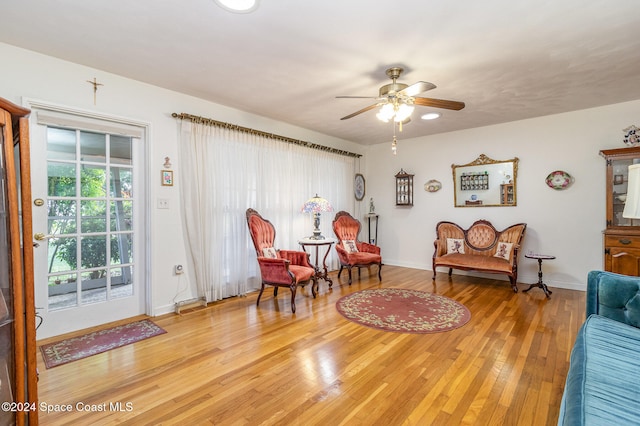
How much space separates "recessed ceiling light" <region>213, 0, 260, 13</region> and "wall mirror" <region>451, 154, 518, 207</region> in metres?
4.37

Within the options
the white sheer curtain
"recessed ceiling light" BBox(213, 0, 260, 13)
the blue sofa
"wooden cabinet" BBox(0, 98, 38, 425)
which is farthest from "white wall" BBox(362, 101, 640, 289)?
"wooden cabinet" BBox(0, 98, 38, 425)

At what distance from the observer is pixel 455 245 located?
5.10 metres

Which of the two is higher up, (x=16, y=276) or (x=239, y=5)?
(x=239, y=5)

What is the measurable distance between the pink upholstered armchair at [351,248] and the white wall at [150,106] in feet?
7.39

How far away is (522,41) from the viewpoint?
7.89 ft

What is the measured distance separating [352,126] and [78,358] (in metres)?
4.36

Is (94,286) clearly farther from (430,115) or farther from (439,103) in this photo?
(430,115)

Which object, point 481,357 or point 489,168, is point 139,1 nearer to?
point 481,357

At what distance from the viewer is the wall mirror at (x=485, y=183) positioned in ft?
15.7

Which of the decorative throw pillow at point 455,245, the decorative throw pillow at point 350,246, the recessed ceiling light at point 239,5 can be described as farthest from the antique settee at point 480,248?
the recessed ceiling light at point 239,5

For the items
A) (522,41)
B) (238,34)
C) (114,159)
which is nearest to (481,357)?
(522,41)

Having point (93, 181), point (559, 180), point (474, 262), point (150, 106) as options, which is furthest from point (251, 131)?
point (559, 180)

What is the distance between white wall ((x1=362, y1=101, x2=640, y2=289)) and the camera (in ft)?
13.5

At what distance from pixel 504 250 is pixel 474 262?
0.57 metres
